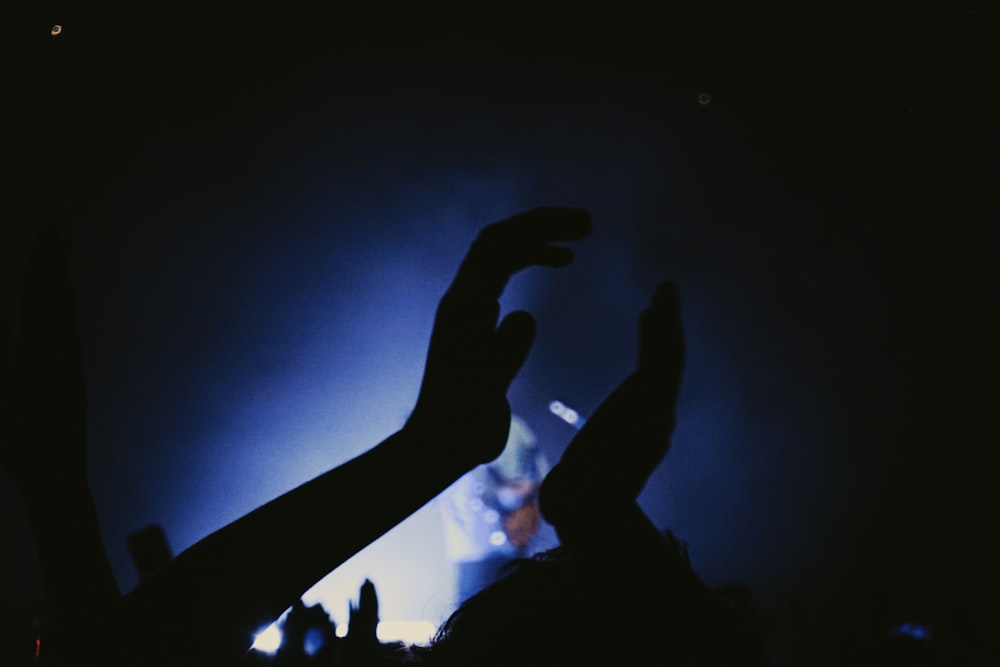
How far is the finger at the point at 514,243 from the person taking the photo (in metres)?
0.80

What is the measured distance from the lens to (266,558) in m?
0.61

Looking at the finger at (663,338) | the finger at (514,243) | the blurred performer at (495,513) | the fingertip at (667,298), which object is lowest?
the blurred performer at (495,513)

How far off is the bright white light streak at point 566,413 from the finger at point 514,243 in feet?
15.4

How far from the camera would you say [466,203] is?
16.5 ft

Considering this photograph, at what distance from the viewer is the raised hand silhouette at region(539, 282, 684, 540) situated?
883mm

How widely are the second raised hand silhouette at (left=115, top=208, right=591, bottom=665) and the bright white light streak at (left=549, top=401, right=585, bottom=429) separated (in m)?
4.60

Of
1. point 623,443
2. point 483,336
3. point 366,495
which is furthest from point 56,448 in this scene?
point 623,443

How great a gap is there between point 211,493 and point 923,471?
22.8ft

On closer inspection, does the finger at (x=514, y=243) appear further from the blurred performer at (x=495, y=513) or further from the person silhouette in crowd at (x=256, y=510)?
the blurred performer at (x=495, y=513)

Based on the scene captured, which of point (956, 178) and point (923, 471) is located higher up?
point (956, 178)

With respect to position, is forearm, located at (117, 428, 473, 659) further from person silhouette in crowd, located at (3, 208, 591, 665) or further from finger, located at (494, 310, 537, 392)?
finger, located at (494, 310, 537, 392)

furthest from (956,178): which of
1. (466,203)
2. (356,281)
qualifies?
(356,281)

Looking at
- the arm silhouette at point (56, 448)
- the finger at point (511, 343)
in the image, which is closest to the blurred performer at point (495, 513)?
the finger at point (511, 343)

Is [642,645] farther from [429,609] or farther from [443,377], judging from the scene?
[429,609]
